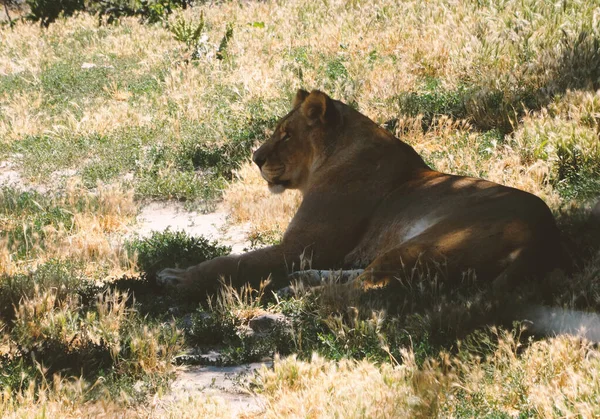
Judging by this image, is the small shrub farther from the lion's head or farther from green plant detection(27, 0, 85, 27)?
green plant detection(27, 0, 85, 27)

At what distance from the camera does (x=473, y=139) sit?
9.17m

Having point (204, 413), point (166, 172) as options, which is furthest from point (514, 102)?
point (204, 413)

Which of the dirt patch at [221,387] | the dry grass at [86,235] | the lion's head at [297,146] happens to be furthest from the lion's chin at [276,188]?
the dirt patch at [221,387]

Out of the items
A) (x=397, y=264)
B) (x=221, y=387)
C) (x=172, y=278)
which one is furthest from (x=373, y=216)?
(x=221, y=387)

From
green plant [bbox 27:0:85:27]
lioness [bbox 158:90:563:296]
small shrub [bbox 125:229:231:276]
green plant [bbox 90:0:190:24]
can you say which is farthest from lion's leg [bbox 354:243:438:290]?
green plant [bbox 27:0:85:27]

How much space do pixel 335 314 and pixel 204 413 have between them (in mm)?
1402

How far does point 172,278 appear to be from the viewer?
606 cm

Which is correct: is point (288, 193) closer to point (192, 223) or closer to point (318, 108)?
point (192, 223)

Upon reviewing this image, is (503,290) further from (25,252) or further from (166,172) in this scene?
(166,172)

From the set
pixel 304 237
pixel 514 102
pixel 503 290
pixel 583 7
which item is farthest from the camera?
pixel 583 7

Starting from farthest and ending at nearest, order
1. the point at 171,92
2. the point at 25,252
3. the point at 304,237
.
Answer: the point at 171,92 → the point at 25,252 → the point at 304,237

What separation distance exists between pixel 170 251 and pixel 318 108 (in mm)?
1889

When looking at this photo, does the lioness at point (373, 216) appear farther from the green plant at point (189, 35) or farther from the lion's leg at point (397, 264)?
the green plant at point (189, 35)

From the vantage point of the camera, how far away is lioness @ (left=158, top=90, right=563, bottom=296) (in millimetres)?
4945
